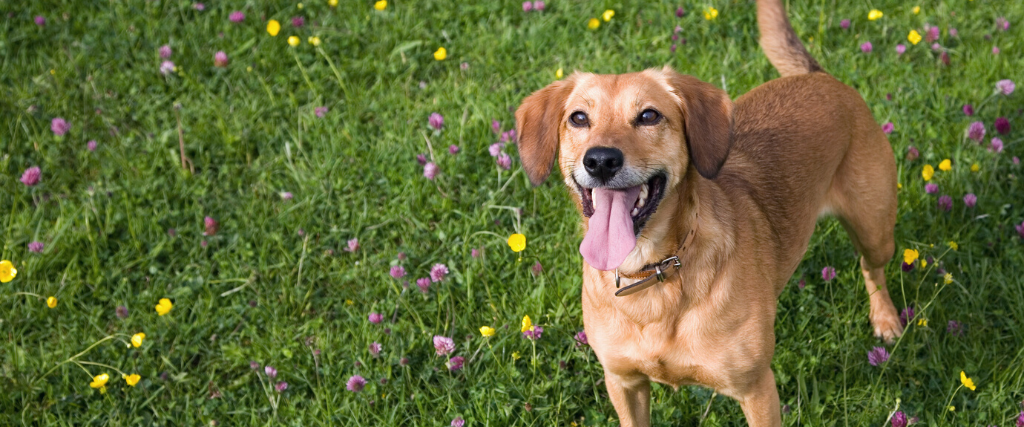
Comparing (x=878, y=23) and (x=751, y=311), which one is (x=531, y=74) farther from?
(x=751, y=311)

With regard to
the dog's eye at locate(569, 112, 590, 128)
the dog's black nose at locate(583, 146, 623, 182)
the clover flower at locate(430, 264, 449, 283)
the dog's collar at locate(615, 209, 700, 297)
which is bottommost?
the clover flower at locate(430, 264, 449, 283)

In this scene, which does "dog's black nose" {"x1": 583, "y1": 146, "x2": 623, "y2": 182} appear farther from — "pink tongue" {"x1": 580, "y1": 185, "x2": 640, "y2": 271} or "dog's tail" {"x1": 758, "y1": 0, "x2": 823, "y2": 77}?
"dog's tail" {"x1": 758, "y1": 0, "x2": 823, "y2": 77}

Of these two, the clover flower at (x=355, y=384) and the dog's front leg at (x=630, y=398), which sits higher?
the dog's front leg at (x=630, y=398)

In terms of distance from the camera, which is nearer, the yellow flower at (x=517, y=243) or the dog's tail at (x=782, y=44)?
the yellow flower at (x=517, y=243)

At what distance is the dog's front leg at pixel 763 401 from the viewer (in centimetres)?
310

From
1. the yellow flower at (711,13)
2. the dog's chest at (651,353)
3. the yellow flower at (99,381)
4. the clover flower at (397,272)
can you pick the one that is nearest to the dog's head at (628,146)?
the dog's chest at (651,353)

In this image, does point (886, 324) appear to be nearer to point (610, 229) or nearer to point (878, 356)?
point (878, 356)

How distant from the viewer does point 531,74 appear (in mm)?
5520

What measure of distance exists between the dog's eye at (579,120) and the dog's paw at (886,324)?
6.52 ft

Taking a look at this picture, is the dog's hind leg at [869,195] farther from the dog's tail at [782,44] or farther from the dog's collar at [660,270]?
the dog's collar at [660,270]

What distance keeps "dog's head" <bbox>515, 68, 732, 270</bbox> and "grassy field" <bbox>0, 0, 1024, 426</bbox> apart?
1005 mm

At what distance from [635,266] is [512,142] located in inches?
76.9

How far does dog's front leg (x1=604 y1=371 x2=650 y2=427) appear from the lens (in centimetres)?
329

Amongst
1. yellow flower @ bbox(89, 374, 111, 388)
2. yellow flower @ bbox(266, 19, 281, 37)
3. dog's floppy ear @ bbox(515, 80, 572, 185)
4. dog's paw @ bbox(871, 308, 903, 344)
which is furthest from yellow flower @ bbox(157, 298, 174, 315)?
dog's paw @ bbox(871, 308, 903, 344)
